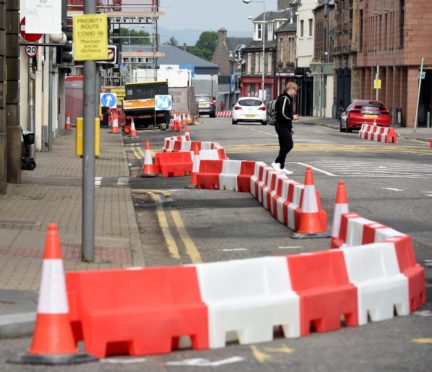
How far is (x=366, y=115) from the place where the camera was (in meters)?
59.1

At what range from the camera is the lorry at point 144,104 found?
66562 mm

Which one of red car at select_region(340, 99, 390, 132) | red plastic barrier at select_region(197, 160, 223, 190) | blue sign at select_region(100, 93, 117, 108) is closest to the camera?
red plastic barrier at select_region(197, 160, 223, 190)

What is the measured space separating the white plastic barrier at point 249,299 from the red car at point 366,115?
159 ft

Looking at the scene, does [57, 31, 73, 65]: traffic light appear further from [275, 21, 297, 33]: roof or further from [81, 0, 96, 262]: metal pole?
[275, 21, 297, 33]: roof

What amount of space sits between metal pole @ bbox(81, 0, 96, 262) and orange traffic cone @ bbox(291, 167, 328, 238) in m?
3.49

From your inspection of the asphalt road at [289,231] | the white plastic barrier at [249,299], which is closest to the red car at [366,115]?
the asphalt road at [289,231]

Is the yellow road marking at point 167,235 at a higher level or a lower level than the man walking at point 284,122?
lower

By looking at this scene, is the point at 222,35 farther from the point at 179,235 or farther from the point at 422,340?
the point at 422,340

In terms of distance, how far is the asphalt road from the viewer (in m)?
8.96

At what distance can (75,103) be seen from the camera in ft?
220

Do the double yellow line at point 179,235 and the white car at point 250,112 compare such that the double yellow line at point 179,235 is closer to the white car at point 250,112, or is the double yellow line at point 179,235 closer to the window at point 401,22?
the white car at point 250,112

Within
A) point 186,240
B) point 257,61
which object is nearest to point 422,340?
point 186,240

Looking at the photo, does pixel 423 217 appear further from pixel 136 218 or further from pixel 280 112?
pixel 280 112

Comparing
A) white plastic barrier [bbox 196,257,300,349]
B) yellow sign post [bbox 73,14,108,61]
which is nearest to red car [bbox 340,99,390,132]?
yellow sign post [bbox 73,14,108,61]
